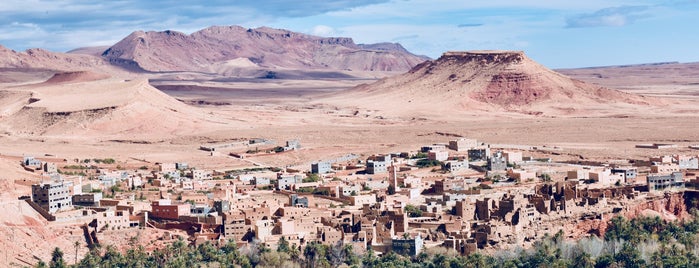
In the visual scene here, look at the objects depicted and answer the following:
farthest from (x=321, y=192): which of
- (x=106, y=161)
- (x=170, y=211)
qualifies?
(x=106, y=161)

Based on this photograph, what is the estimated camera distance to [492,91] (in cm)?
15150

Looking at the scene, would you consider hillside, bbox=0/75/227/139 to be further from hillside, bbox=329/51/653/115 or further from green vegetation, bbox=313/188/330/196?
green vegetation, bbox=313/188/330/196

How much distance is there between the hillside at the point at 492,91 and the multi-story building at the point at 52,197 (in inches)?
3383

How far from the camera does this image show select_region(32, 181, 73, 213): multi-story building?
5619 centimetres

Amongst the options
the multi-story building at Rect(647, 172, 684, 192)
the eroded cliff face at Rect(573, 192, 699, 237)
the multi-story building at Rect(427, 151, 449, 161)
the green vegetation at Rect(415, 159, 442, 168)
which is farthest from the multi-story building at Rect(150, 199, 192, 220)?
the multi-story building at Rect(427, 151, 449, 161)

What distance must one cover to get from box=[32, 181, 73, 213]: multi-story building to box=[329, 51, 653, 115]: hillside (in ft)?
282

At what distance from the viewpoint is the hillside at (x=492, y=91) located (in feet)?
477

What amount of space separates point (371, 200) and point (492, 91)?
91.8 meters

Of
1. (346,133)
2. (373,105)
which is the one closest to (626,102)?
(373,105)

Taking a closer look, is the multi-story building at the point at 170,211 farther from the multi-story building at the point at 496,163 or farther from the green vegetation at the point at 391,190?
the multi-story building at the point at 496,163

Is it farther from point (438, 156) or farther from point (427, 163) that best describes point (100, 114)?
point (427, 163)

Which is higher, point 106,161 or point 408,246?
point 106,161

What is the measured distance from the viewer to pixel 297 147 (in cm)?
9694

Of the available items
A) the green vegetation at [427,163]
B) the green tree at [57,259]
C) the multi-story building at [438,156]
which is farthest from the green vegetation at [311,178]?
the green tree at [57,259]
